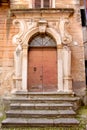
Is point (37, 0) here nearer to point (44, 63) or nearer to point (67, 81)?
point (44, 63)

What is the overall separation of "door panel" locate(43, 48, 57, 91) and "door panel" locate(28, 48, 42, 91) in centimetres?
24

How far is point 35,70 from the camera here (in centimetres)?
1043

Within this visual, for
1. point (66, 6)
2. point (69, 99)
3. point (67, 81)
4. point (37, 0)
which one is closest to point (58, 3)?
point (66, 6)

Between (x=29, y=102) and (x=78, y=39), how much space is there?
3881 millimetres

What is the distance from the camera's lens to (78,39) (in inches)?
413

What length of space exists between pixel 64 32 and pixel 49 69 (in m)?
1.92

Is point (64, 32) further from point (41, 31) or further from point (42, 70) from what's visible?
point (42, 70)

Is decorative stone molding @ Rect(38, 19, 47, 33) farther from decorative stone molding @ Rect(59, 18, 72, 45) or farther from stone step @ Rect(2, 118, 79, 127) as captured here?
stone step @ Rect(2, 118, 79, 127)

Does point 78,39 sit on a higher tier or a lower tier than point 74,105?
higher

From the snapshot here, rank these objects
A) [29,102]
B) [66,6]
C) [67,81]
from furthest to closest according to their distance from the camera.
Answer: [66,6] → [67,81] → [29,102]

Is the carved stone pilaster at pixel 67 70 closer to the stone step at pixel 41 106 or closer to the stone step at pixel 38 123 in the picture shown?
the stone step at pixel 41 106

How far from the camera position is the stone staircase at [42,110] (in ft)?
24.2

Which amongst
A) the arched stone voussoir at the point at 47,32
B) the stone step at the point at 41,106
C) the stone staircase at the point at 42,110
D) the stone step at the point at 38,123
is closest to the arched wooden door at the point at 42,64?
the arched stone voussoir at the point at 47,32

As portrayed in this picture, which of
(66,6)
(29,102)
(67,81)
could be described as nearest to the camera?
(29,102)
